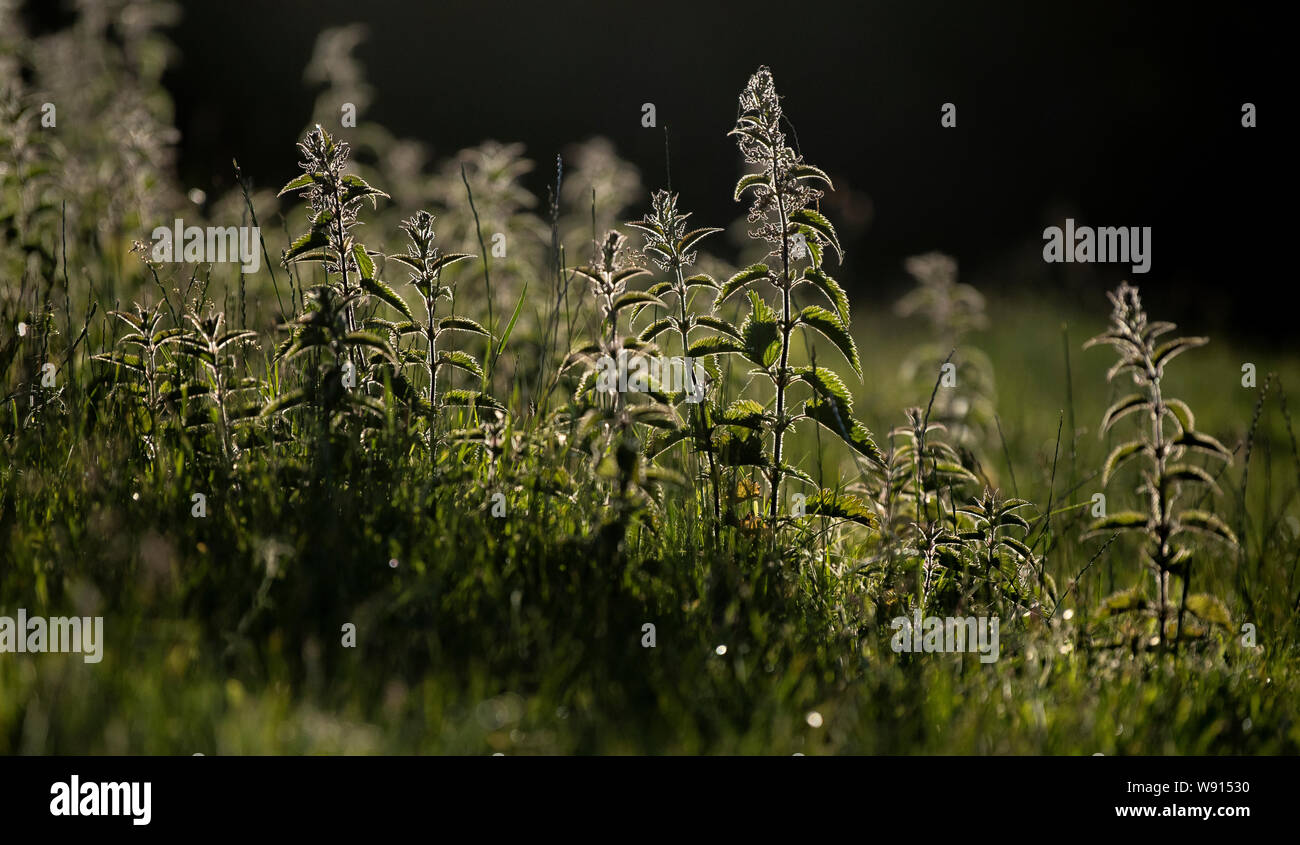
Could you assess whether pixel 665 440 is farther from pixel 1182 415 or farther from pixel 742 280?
pixel 1182 415

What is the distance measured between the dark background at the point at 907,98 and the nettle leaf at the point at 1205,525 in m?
12.8

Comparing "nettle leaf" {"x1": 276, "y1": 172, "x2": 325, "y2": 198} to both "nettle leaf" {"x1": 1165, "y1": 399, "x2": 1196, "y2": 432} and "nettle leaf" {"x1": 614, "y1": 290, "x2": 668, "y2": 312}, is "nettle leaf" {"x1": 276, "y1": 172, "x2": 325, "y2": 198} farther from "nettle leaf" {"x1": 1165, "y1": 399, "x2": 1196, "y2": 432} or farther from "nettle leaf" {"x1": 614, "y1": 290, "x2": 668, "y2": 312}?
"nettle leaf" {"x1": 1165, "y1": 399, "x2": 1196, "y2": 432}

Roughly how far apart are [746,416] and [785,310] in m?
0.34

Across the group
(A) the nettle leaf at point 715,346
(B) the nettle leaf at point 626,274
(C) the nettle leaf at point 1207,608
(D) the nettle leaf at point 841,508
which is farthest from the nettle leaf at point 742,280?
(C) the nettle leaf at point 1207,608

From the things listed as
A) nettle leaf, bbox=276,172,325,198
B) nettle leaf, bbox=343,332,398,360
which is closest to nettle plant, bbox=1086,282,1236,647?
nettle leaf, bbox=343,332,398,360

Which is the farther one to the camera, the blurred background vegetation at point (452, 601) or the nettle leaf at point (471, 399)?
the nettle leaf at point (471, 399)

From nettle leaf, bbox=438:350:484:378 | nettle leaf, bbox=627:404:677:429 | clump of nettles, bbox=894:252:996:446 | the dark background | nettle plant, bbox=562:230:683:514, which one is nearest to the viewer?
nettle plant, bbox=562:230:683:514

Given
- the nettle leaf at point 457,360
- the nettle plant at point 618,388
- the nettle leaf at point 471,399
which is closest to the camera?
the nettle plant at point 618,388

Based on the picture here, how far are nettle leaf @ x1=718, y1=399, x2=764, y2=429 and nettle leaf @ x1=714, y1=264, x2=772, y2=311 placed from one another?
32 centimetres

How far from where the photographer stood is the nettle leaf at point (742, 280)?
2947 millimetres

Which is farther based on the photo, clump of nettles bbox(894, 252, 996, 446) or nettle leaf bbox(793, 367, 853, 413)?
clump of nettles bbox(894, 252, 996, 446)

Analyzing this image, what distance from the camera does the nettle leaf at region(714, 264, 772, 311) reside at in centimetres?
295

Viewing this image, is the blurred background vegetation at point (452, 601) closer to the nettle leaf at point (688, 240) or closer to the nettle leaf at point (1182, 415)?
the nettle leaf at point (688, 240)
